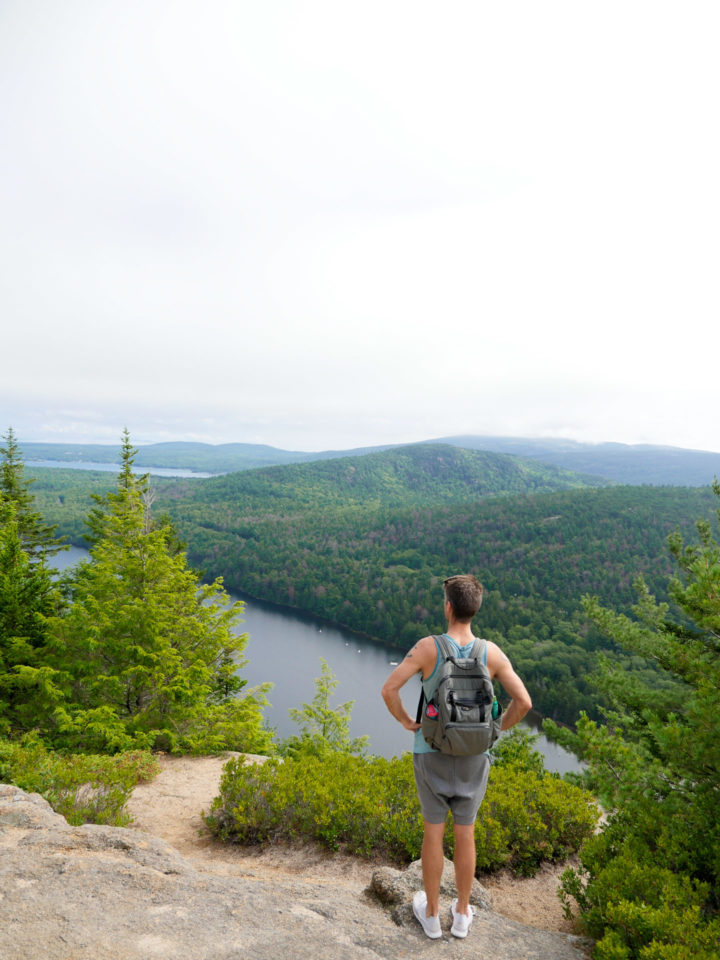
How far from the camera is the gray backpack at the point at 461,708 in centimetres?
329

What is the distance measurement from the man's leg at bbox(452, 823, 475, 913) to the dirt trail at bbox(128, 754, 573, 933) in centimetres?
183

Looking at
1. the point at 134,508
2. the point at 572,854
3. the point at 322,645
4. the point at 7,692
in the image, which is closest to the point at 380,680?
the point at 322,645

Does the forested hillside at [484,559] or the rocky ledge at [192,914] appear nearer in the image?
the rocky ledge at [192,914]

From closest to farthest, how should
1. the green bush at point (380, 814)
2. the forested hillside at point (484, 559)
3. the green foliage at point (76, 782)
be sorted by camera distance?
the green bush at point (380, 814), the green foliage at point (76, 782), the forested hillside at point (484, 559)

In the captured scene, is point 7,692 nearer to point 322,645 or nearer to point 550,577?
point 322,645

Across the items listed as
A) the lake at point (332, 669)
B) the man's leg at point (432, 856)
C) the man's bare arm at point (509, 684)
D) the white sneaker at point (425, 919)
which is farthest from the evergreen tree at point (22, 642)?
the lake at point (332, 669)

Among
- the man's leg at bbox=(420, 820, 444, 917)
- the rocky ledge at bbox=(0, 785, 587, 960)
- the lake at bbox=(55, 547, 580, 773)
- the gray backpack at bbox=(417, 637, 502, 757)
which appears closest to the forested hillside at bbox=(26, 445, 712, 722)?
the lake at bbox=(55, 547, 580, 773)

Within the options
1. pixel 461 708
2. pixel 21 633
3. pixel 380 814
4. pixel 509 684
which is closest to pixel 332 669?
pixel 21 633

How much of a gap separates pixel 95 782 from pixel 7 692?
22.4ft

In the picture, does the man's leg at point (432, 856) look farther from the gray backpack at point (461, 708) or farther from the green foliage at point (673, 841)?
the green foliage at point (673, 841)

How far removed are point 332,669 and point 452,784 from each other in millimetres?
69450

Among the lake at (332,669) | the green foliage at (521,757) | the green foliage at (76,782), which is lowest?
the lake at (332,669)

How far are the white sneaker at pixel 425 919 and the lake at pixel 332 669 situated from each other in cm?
4204

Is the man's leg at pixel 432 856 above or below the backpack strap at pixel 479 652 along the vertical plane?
below
